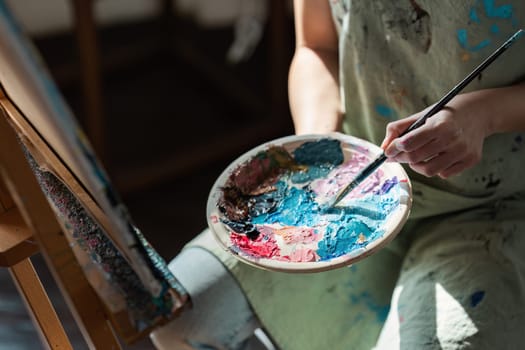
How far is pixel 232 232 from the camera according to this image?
812 mm

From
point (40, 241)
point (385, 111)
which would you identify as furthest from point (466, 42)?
point (40, 241)

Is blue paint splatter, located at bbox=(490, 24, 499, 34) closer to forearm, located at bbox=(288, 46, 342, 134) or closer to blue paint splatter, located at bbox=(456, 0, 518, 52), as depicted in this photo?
blue paint splatter, located at bbox=(456, 0, 518, 52)

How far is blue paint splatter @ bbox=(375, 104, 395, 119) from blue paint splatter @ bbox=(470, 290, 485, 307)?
0.82 ft

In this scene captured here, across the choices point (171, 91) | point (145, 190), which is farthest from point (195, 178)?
point (171, 91)

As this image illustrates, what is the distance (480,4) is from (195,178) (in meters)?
1.10

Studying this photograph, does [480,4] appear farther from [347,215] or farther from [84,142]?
[84,142]

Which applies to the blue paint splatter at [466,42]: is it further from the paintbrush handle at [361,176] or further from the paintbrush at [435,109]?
the paintbrush handle at [361,176]

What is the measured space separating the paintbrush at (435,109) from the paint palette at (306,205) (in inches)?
0.4

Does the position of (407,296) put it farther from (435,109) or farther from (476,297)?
(435,109)

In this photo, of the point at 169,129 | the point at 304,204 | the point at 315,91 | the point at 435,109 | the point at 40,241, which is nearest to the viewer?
the point at 40,241

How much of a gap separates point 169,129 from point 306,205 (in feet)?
3.77

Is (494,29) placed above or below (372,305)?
above

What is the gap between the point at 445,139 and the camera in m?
0.78

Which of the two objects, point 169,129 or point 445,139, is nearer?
point 445,139
